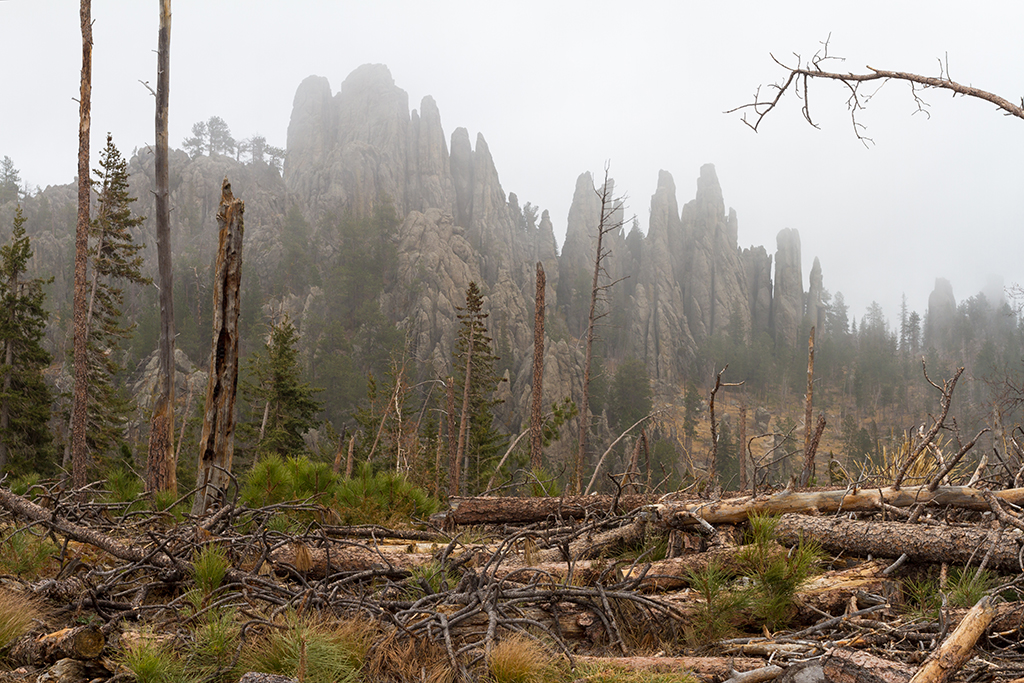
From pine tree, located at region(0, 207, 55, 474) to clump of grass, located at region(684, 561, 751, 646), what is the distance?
865 inches

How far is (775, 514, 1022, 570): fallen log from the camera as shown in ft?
11.7

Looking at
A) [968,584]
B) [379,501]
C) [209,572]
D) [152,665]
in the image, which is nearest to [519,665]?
[152,665]

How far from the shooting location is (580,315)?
7988 centimetres

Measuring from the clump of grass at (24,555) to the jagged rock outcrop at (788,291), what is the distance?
93055 mm

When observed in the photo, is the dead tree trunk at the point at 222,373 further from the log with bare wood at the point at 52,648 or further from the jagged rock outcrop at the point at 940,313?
the jagged rock outcrop at the point at 940,313

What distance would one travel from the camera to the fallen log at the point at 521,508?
215 inches

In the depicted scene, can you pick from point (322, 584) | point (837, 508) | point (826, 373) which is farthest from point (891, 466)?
point (826, 373)

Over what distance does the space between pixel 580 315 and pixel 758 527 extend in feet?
252

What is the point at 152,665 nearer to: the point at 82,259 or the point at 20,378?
the point at 82,259

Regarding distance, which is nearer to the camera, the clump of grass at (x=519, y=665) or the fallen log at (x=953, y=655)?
the fallen log at (x=953, y=655)

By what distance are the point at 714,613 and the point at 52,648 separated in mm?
3221

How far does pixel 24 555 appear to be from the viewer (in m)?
4.13

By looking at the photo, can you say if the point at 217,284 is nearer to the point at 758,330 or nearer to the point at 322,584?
the point at 322,584

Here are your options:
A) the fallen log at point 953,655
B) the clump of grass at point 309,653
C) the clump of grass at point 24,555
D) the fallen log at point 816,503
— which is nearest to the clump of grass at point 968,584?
the fallen log at point 816,503
